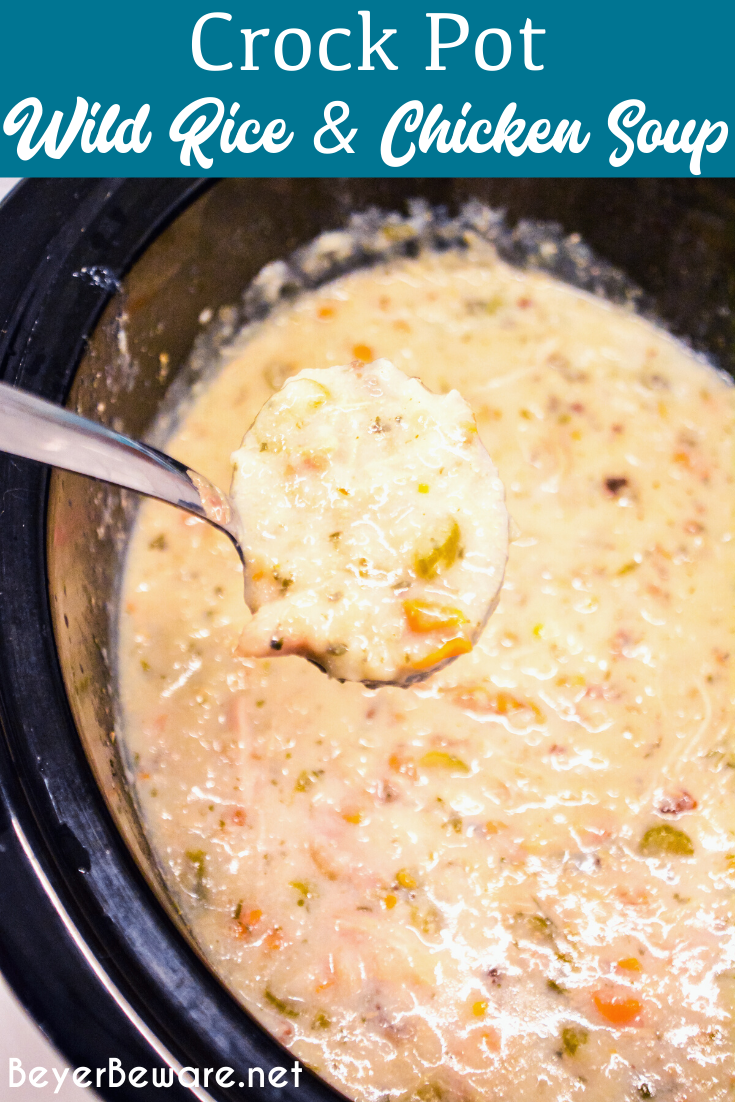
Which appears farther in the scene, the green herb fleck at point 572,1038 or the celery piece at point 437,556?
the green herb fleck at point 572,1038

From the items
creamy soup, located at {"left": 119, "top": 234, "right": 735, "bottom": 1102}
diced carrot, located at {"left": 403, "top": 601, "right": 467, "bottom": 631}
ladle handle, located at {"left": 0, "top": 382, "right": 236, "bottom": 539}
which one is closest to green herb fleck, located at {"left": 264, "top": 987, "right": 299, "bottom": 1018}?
creamy soup, located at {"left": 119, "top": 234, "right": 735, "bottom": 1102}

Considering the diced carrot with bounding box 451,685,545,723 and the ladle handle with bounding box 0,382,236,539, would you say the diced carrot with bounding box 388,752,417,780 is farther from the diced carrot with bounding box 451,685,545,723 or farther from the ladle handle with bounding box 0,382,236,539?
the ladle handle with bounding box 0,382,236,539

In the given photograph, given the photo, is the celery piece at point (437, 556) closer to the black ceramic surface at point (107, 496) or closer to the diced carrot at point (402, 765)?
the diced carrot at point (402, 765)

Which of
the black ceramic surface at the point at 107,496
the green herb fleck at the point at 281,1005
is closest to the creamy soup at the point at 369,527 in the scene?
the black ceramic surface at the point at 107,496

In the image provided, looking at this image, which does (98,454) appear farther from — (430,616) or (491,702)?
(491,702)

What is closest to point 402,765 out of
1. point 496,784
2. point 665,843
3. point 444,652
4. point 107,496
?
point 496,784
